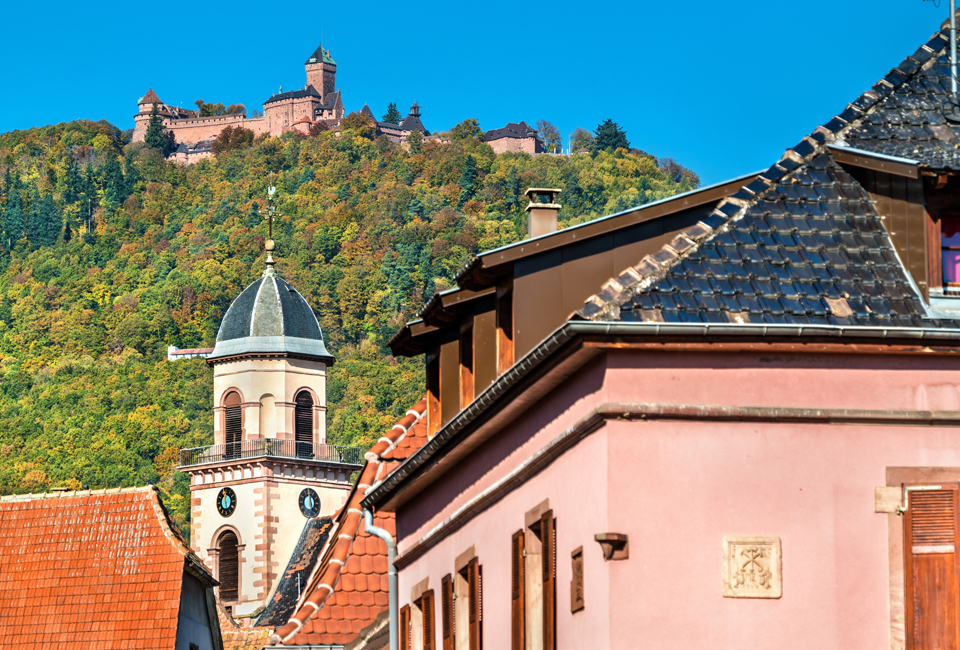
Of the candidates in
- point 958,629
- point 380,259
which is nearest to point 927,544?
point 958,629

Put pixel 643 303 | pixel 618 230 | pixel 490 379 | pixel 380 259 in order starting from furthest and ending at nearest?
pixel 380 259, pixel 490 379, pixel 618 230, pixel 643 303

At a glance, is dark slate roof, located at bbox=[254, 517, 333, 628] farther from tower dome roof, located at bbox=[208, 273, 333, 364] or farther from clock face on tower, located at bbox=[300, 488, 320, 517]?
tower dome roof, located at bbox=[208, 273, 333, 364]

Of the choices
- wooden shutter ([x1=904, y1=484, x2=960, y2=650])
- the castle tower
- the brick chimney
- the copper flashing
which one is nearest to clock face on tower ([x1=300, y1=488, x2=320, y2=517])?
the castle tower

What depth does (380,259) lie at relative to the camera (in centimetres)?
19675

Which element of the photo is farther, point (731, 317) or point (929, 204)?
point (929, 204)

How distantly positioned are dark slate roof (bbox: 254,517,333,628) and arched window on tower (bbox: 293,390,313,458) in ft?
10.2

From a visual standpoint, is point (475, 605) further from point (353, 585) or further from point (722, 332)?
point (353, 585)

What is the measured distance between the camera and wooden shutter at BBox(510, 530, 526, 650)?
52.4 ft

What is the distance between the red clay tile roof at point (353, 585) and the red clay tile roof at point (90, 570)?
1264cm

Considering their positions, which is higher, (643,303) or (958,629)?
(643,303)

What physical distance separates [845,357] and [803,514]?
3.58 feet

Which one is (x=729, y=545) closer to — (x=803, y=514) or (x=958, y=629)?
(x=803, y=514)

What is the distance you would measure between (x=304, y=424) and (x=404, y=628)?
63646 mm

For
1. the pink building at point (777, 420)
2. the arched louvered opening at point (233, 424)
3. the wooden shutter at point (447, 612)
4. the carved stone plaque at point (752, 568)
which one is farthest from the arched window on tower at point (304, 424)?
the carved stone plaque at point (752, 568)
